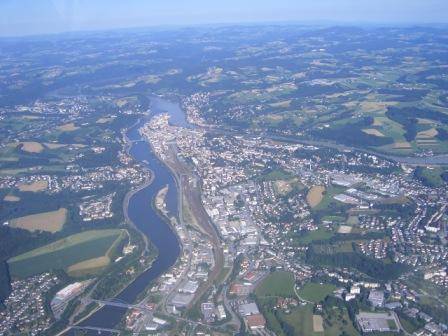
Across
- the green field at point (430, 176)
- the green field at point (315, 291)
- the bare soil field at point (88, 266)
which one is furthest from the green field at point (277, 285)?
the green field at point (430, 176)

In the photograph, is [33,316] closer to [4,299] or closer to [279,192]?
[4,299]

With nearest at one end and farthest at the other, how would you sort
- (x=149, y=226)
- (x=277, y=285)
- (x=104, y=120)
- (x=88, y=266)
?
(x=277, y=285) < (x=88, y=266) < (x=149, y=226) < (x=104, y=120)

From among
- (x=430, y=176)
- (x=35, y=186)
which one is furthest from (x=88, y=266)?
(x=430, y=176)

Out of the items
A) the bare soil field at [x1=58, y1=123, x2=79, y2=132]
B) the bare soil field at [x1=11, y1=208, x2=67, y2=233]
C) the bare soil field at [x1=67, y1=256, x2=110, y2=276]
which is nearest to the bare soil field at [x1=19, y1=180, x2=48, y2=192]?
the bare soil field at [x1=11, y1=208, x2=67, y2=233]

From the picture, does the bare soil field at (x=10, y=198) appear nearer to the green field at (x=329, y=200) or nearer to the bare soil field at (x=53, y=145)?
the bare soil field at (x=53, y=145)

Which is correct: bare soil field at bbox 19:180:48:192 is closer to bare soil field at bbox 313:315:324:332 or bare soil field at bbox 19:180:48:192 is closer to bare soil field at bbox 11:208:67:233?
bare soil field at bbox 11:208:67:233

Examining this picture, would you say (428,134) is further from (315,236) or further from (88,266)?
(88,266)
